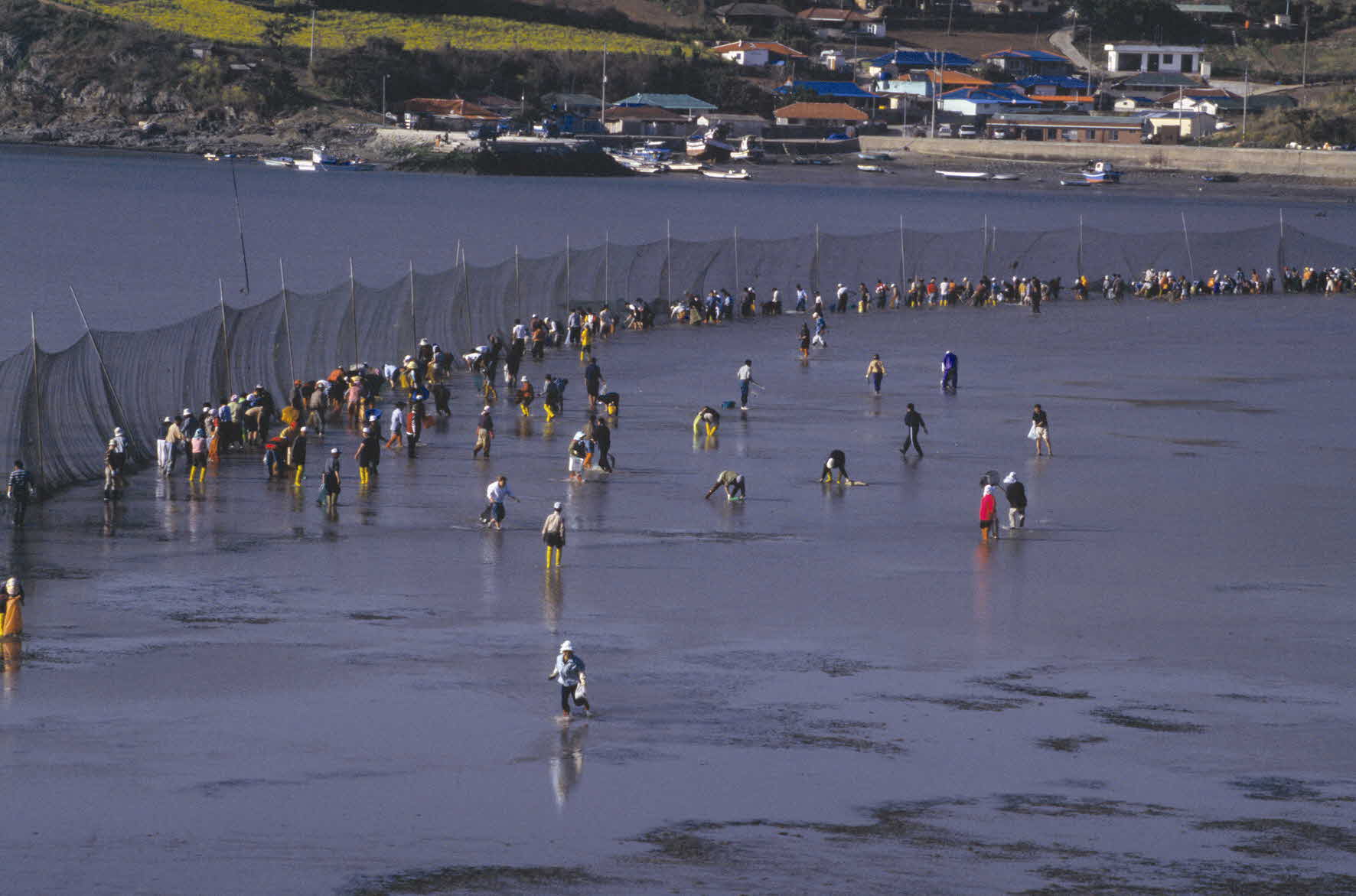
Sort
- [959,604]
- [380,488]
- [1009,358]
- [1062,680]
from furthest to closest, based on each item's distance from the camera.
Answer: [1009,358], [380,488], [959,604], [1062,680]

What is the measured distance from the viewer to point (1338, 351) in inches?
2395

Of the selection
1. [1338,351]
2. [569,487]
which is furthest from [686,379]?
[1338,351]

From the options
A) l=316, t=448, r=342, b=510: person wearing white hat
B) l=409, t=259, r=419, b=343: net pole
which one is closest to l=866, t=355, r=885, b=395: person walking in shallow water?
l=409, t=259, r=419, b=343: net pole

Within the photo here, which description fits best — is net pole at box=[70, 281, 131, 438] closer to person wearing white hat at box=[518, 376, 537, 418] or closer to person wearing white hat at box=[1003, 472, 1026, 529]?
person wearing white hat at box=[518, 376, 537, 418]

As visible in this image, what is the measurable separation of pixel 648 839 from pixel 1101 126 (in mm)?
177146

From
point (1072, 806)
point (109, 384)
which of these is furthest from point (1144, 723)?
point (109, 384)

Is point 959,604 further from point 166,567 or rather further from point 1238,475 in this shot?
point 1238,475

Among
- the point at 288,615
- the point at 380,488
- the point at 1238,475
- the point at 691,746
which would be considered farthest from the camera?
the point at 1238,475

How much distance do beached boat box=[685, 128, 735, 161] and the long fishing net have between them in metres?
95.9

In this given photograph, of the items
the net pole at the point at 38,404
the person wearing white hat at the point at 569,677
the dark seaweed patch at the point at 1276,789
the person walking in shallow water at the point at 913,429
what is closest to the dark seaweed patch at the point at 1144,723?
the dark seaweed patch at the point at 1276,789

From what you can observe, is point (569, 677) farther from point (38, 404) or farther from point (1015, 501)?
point (38, 404)

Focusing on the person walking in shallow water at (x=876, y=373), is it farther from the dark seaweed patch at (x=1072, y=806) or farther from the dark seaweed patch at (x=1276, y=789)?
the dark seaweed patch at (x=1072, y=806)

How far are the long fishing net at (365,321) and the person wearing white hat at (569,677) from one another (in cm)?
1446

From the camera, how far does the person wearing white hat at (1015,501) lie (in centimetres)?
3114
